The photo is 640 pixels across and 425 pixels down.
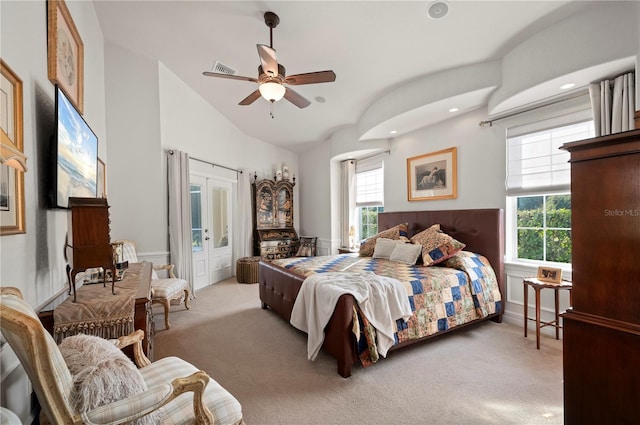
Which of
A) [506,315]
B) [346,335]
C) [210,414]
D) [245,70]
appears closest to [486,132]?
[506,315]

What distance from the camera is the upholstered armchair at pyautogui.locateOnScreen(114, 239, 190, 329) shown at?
124 inches

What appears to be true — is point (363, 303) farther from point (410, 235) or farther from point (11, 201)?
point (410, 235)

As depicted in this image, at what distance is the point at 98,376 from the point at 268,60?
237 centimetres

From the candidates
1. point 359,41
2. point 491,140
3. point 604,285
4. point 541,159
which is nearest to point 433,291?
point 604,285

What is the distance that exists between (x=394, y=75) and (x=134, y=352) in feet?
12.2

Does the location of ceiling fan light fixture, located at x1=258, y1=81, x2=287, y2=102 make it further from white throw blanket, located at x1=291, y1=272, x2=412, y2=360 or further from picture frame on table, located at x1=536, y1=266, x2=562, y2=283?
picture frame on table, located at x1=536, y1=266, x2=562, y2=283

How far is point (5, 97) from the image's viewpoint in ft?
4.03

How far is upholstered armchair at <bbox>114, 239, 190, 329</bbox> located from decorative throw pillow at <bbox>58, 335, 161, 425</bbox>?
1.94 metres

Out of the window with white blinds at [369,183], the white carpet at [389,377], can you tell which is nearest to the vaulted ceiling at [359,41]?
the window with white blinds at [369,183]

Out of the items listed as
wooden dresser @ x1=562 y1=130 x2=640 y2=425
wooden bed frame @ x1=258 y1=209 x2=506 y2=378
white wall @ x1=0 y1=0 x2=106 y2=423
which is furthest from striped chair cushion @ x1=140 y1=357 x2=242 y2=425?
wooden dresser @ x1=562 y1=130 x2=640 y2=425

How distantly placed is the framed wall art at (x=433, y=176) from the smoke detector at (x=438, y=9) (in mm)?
1819

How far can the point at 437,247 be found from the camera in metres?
3.32

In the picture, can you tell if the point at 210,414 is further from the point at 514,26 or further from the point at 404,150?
the point at 404,150

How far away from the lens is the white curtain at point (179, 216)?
4.10 m
